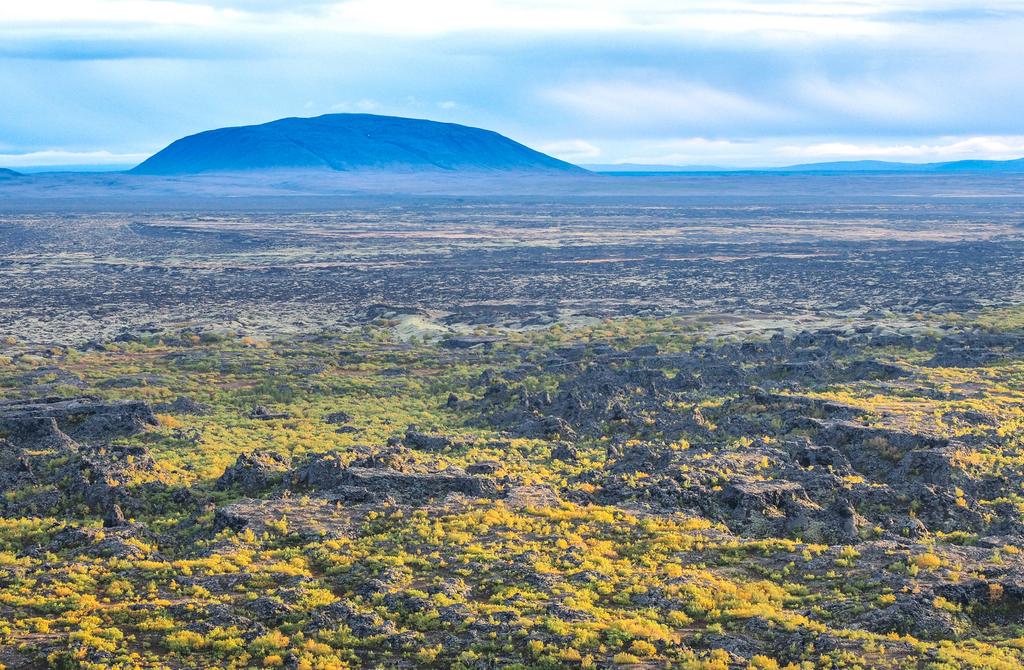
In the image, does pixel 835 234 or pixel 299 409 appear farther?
pixel 835 234

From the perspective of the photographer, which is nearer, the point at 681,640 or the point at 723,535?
the point at 681,640

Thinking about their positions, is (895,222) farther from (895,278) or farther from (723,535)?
(723,535)

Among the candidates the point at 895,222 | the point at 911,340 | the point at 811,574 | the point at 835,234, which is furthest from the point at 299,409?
the point at 895,222

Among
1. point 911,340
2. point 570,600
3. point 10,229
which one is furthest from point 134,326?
point 10,229

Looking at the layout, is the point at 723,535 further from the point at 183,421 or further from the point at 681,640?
the point at 183,421

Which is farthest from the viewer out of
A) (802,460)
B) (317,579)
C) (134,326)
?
(134,326)

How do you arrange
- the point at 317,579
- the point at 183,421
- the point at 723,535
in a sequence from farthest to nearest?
the point at 183,421 → the point at 723,535 → the point at 317,579

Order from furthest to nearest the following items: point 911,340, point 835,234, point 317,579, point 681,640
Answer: point 835,234 < point 911,340 < point 317,579 < point 681,640

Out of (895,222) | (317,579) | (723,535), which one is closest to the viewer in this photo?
(317,579)
